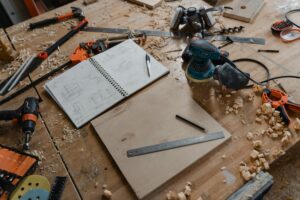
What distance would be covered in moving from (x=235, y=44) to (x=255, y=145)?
53cm

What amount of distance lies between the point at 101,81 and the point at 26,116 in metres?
0.32

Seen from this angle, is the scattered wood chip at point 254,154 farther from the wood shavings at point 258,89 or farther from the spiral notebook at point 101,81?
the spiral notebook at point 101,81

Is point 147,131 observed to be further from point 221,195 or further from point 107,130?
point 221,195

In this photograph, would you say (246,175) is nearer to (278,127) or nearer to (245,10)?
(278,127)

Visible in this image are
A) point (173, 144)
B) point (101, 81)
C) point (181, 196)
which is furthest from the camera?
point (101, 81)

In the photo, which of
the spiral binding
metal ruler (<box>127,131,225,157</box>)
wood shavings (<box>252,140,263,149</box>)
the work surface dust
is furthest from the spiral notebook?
the work surface dust

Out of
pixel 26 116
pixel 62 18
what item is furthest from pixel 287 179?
pixel 62 18

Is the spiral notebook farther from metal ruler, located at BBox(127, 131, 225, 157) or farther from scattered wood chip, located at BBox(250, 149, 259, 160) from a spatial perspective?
scattered wood chip, located at BBox(250, 149, 259, 160)

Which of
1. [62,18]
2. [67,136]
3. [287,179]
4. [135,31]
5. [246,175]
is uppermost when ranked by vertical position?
[62,18]

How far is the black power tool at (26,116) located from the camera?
91 centimetres

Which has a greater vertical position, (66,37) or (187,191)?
(66,37)

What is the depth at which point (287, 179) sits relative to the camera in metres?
1.42

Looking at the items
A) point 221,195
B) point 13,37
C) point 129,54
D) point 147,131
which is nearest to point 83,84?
point 129,54

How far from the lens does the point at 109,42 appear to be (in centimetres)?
126
